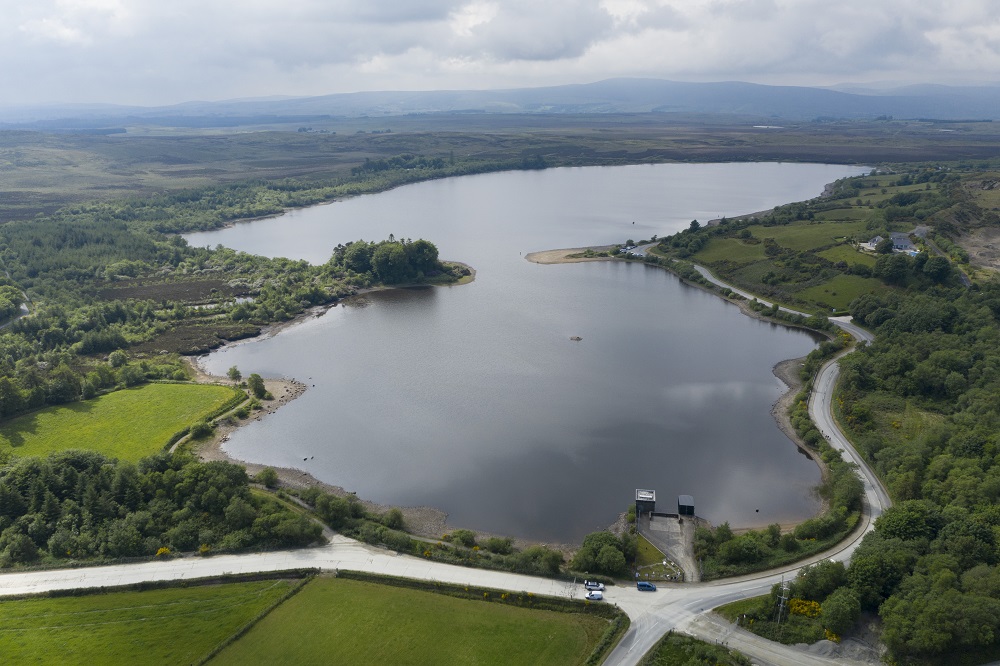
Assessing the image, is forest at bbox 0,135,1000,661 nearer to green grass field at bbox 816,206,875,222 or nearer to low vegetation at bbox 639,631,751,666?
green grass field at bbox 816,206,875,222

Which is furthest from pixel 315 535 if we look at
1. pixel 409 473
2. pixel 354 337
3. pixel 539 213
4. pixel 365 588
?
pixel 539 213

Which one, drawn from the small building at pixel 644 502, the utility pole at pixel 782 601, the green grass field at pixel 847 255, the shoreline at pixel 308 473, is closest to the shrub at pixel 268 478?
the shoreline at pixel 308 473

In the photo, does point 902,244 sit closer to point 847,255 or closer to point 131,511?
point 847,255

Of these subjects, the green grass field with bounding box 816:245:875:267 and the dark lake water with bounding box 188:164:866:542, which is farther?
the green grass field with bounding box 816:245:875:267

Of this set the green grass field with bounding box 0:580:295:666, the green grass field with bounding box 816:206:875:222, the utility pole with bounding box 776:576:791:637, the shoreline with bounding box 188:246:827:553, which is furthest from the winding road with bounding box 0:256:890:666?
the green grass field with bounding box 816:206:875:222

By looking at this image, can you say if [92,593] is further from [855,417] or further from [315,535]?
[855,417]

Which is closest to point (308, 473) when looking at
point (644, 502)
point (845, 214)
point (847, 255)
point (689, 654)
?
point (644, 502)
